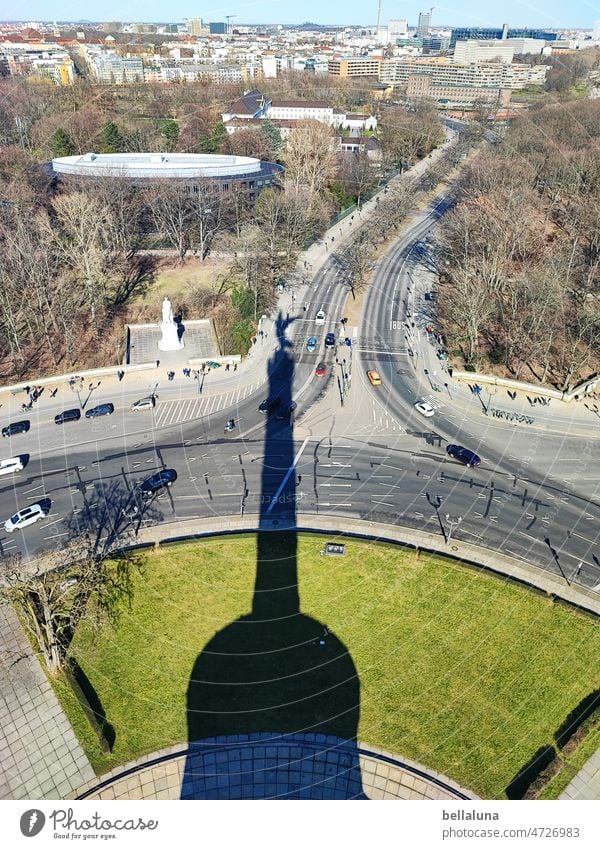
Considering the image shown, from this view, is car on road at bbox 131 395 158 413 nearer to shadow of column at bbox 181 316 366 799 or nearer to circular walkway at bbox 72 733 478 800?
shadow of column at bbox 181 316 366 799

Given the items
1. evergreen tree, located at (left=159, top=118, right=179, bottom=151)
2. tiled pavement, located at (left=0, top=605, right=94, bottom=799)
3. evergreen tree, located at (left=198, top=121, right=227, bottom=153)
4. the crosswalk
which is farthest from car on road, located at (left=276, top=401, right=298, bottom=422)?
evergreen tree, located at (left=159, top=118, right=179, bottom=151)

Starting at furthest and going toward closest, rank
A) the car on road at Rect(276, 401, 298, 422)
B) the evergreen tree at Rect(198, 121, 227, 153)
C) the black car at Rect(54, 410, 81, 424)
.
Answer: the evergreen tree at Rect(198, 121, 227, 153) → the car on road at Rect(276, 401, 298, 422) → the black car at Rect(54, 410, 81, 424)

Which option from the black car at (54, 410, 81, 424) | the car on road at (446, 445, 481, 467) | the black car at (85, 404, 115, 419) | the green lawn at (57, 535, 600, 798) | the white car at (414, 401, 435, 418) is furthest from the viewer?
the white car at (414, 401, 435, 418)

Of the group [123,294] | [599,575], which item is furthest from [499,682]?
[123,294]

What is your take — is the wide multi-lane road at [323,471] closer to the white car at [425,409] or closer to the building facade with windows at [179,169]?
the white car at [425,409]

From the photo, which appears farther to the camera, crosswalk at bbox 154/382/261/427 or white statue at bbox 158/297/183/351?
white statue at bbox 158/297/183/351

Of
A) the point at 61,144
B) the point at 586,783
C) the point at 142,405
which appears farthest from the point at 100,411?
the point at 61,144
